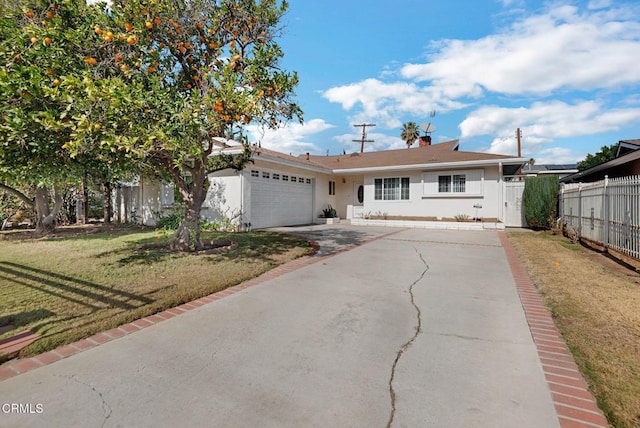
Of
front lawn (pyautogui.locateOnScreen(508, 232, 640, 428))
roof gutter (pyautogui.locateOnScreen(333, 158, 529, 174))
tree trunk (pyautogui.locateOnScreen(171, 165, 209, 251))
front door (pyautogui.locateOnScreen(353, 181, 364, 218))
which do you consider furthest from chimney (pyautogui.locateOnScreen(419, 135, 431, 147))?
tree trunk (pyautogui.locateOnScreen(171, 165, 209, 251))

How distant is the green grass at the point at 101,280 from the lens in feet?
12.4

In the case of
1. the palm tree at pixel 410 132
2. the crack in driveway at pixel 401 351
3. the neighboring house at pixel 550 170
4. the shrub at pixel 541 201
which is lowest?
the crack in driveway at pixel 401 351

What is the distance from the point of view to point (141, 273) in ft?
19.6

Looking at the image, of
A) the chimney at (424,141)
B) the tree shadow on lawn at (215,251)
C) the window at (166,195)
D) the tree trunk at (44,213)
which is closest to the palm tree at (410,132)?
the chimney at (424,141)

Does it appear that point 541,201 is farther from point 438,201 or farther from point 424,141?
point 424,141

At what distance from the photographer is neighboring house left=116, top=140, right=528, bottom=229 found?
14.4 metres

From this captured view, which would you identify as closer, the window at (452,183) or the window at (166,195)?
the window at (166,195)

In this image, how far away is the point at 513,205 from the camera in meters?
16.0

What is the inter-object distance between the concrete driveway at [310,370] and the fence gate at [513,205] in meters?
13.1

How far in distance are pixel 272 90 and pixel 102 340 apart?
5169mm

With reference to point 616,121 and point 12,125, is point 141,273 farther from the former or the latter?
point 616,121

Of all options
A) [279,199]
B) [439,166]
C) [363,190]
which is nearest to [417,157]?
[439,166]

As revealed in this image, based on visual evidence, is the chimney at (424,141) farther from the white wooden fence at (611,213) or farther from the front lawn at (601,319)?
the front lawn at (601,319)

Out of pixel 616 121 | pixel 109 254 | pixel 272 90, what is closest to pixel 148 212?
pixel 109 254
